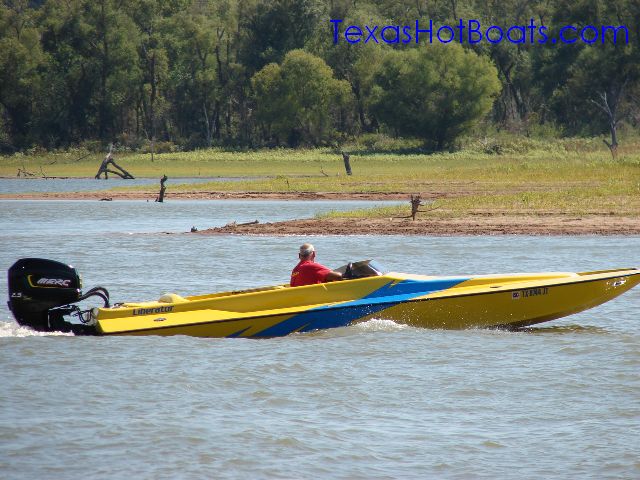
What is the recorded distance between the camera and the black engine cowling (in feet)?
47.6

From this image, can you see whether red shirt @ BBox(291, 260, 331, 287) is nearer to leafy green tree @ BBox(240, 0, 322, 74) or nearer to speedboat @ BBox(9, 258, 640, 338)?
speedboat @ BBox(9, 258, 640, 338)

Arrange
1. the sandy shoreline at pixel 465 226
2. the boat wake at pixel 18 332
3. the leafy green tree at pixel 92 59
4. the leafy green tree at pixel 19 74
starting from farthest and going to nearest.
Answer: the leafy green tree at pixel 92 59 → the leafy green tree at pixel 19 74 → the sandy shoreline at pixel 465 226 → the boat wake at pixel 18 332

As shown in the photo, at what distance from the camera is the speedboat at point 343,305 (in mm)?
14727

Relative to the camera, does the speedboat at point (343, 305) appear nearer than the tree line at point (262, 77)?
Yes

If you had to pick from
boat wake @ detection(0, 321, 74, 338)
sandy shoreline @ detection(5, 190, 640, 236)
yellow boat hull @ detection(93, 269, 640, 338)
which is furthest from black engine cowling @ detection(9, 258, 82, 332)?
sandy shoreline @ detection(5, 190, 640, 236)

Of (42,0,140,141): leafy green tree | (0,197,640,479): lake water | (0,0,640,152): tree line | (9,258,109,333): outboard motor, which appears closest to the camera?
(0,197,640,479): lake water

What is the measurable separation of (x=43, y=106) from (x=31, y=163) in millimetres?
8711

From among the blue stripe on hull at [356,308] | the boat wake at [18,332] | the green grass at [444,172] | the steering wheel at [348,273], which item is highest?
the green grass at [444,172]

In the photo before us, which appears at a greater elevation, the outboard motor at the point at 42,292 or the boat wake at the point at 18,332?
the outboard motor at the point at 42,292

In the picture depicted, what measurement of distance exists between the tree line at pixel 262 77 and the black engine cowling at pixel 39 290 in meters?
62.7

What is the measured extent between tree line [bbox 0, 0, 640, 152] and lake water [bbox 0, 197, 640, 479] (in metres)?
61.4

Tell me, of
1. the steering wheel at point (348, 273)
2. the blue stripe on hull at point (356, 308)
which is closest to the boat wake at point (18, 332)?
the blue stripe on hull at point (356, 308)

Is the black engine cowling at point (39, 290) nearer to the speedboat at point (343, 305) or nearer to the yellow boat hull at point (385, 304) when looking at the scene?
the speedboat at point (343, 305)

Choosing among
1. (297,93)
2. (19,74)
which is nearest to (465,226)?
(297,93)
